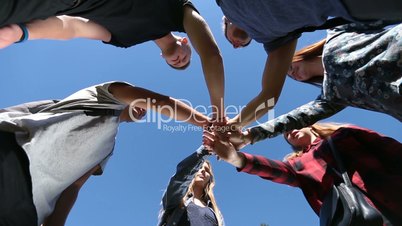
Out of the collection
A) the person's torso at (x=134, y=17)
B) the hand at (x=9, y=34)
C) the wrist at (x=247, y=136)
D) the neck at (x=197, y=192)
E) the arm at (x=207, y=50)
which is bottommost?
the neck at (x=197, y=192)

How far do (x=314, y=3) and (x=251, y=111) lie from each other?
0.96 metres

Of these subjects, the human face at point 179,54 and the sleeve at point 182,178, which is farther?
the sleeve at point 182,178

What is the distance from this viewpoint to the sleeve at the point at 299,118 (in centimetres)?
223

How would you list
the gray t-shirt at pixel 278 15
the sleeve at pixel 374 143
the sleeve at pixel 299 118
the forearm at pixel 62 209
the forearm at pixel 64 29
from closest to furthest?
the gray t-shirt at pixel 278 15 < the forearm at pixel 64 29 < the sleeve at pixel 374 143 < the forearm at pixel 62 209 < the sleeve at pixel 299 118

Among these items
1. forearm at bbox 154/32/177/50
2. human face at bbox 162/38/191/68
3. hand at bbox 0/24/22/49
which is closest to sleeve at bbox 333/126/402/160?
human face at bbox 162/38/191/68

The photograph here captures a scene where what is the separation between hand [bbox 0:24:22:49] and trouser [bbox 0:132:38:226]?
44 centimetres

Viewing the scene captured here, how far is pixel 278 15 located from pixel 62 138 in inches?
51.3

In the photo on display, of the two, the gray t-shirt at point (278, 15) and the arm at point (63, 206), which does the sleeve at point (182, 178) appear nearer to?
the arm at point (63, 206)

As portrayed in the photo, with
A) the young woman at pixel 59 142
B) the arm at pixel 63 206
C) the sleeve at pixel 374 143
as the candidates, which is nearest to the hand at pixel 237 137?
the young woman at pixel 59 142

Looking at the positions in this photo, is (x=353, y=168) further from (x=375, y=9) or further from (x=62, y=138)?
(x=62, y=138)

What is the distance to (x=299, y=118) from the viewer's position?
2.26 metres

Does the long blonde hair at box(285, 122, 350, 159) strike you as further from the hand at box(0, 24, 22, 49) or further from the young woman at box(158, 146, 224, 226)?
the hand at box(0, 24, 22, 49)

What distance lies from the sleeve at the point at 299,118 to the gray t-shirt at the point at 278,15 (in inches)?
25.1

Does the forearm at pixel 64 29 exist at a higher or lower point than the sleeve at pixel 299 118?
higher
